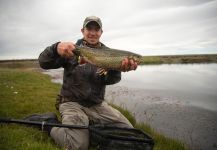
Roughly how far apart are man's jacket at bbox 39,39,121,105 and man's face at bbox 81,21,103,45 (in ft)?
1.83

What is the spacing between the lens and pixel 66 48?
4.55m

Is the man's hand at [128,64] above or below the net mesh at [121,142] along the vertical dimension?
above

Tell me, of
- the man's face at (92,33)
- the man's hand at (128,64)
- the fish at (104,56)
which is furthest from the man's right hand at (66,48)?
the man's hand at (128,64)

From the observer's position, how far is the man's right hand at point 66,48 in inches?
179

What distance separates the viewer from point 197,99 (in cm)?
1312

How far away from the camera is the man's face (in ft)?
17.8

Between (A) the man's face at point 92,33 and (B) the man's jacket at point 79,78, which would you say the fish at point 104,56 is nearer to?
(B) the man's jacket at point 79,78

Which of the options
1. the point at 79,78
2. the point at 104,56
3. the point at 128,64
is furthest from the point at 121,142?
the point at 79,78

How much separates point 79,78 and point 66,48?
883mm

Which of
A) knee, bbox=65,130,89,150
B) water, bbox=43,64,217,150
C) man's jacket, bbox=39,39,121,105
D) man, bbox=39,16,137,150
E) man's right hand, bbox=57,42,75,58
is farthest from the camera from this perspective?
water, bbox=43,64,217,150

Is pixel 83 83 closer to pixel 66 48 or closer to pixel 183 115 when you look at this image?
pixel 66 48

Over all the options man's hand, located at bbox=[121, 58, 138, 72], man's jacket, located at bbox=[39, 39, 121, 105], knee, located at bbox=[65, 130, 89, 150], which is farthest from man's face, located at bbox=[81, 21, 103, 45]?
knee, located at bbox=[65, 130, 89, 150]

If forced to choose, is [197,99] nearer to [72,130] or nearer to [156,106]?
[156,106]

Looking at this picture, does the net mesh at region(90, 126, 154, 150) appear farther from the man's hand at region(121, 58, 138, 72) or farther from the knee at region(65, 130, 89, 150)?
the man's hand at region(121, 58, 138, 72)
